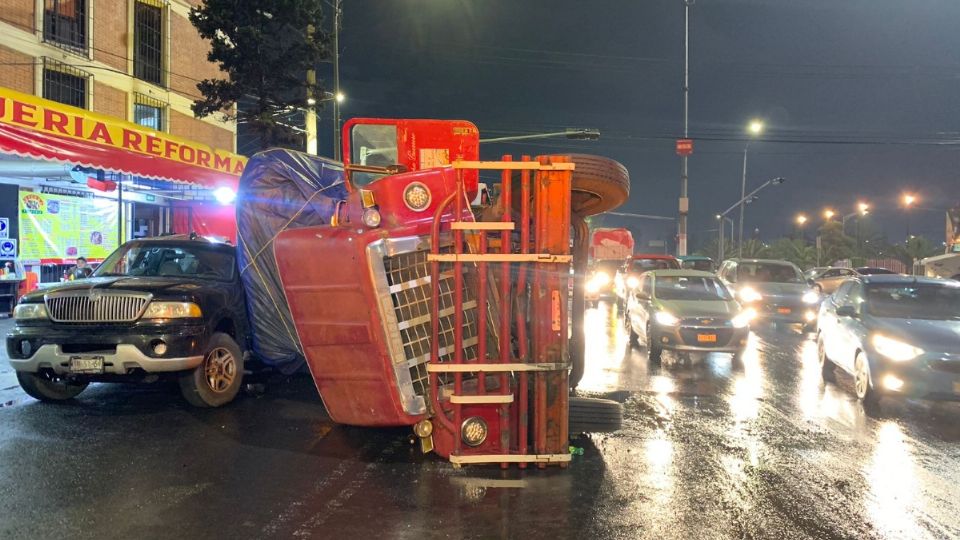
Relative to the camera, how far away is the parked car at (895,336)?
689 centimetres

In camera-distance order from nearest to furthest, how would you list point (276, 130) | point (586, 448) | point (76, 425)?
point (586, 448), point (76, 425), point (276, 130)

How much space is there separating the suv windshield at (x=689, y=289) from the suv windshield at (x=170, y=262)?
24.2 ft

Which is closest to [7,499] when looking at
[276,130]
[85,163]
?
[85,163]

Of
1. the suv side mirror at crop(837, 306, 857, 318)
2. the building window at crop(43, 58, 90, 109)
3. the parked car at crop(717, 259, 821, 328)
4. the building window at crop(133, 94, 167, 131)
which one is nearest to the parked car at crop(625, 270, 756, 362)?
the suv side mirror at crop(837, 306, 857, 318)

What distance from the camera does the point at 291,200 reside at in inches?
282

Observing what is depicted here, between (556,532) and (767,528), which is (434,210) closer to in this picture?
(556,532)

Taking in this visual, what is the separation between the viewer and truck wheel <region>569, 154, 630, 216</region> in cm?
498

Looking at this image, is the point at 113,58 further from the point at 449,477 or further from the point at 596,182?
the point at 449,477

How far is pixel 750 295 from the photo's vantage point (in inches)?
654

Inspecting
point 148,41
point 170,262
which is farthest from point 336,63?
point 170,262

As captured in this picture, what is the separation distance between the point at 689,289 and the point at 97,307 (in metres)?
9.39

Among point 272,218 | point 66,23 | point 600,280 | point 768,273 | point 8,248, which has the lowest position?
point 600,280

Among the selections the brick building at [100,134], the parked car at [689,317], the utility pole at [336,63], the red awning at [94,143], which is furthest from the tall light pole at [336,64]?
the parked car at [689,317]

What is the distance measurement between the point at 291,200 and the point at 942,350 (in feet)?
24.1
